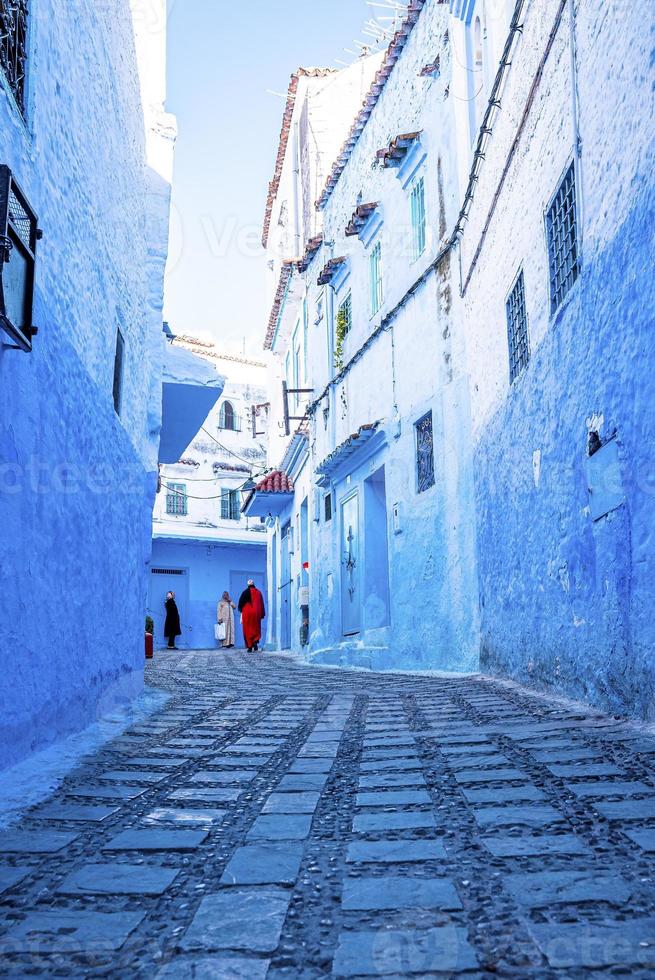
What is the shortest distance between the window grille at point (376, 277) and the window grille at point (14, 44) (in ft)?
29.4

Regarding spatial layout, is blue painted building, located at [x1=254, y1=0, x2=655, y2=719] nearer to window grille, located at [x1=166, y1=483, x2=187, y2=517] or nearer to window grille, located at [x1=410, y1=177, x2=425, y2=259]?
window grille, located at [x1=410, y1=177, x2=425, y2=259]

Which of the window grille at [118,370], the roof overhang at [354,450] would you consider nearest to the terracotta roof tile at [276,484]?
the roof overhang at [354,450]

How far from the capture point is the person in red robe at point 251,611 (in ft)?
60.3

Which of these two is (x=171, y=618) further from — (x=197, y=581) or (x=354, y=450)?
(x=354, y=450)

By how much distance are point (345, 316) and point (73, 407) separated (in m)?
10.0

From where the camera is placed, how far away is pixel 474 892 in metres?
2.03

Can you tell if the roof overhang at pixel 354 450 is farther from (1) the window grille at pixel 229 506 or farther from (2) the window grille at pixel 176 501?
(1) the window grille at pixel 229 506

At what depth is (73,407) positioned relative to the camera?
4992mm

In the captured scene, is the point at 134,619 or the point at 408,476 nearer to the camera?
the point at 134,619

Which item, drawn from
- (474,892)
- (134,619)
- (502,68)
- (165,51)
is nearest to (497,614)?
(134,619)

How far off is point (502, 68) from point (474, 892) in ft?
23.7

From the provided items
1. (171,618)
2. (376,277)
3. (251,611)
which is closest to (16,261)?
(376,277)

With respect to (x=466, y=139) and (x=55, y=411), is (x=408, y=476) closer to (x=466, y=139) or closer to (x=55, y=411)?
(x=466, y=139)

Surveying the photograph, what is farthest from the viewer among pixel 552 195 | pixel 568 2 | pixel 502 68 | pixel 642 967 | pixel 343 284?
pixel 343 284
